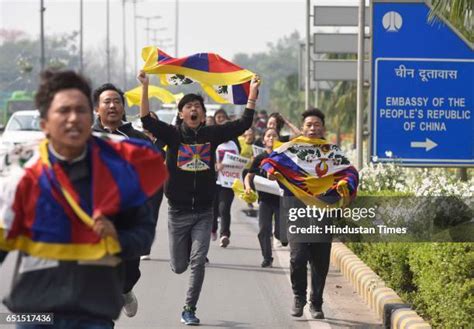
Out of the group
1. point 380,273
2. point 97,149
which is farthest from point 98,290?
point 380,273

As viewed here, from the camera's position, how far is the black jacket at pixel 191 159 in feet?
32.3

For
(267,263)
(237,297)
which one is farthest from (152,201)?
(267,263)

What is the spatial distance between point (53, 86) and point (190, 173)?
4892mm

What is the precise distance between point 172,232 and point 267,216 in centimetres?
378

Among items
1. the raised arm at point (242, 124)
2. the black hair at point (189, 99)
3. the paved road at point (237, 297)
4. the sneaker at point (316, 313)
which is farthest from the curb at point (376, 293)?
the black hair at point (189, 99)

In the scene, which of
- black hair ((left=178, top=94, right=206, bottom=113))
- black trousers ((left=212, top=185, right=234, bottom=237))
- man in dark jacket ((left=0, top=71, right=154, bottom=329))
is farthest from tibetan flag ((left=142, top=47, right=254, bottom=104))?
man in dark jacket ((left=0, top=71, right=154, bottom=329))

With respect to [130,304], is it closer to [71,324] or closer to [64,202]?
[71,324]

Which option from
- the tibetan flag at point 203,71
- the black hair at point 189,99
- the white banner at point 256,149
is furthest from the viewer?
the white banner at point 256,149

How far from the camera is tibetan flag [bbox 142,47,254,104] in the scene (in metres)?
10.8

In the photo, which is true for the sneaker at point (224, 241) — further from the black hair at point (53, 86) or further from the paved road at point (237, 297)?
the black hair at point (53, 86)

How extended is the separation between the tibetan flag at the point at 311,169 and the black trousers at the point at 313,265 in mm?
473

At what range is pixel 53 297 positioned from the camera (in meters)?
4.89

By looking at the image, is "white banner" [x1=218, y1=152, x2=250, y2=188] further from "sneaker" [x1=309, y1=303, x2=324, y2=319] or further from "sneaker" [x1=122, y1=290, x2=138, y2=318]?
"sneaker" [x1=122, y1=290, x2=138, y2=318]

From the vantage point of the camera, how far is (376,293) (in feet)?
33.2
